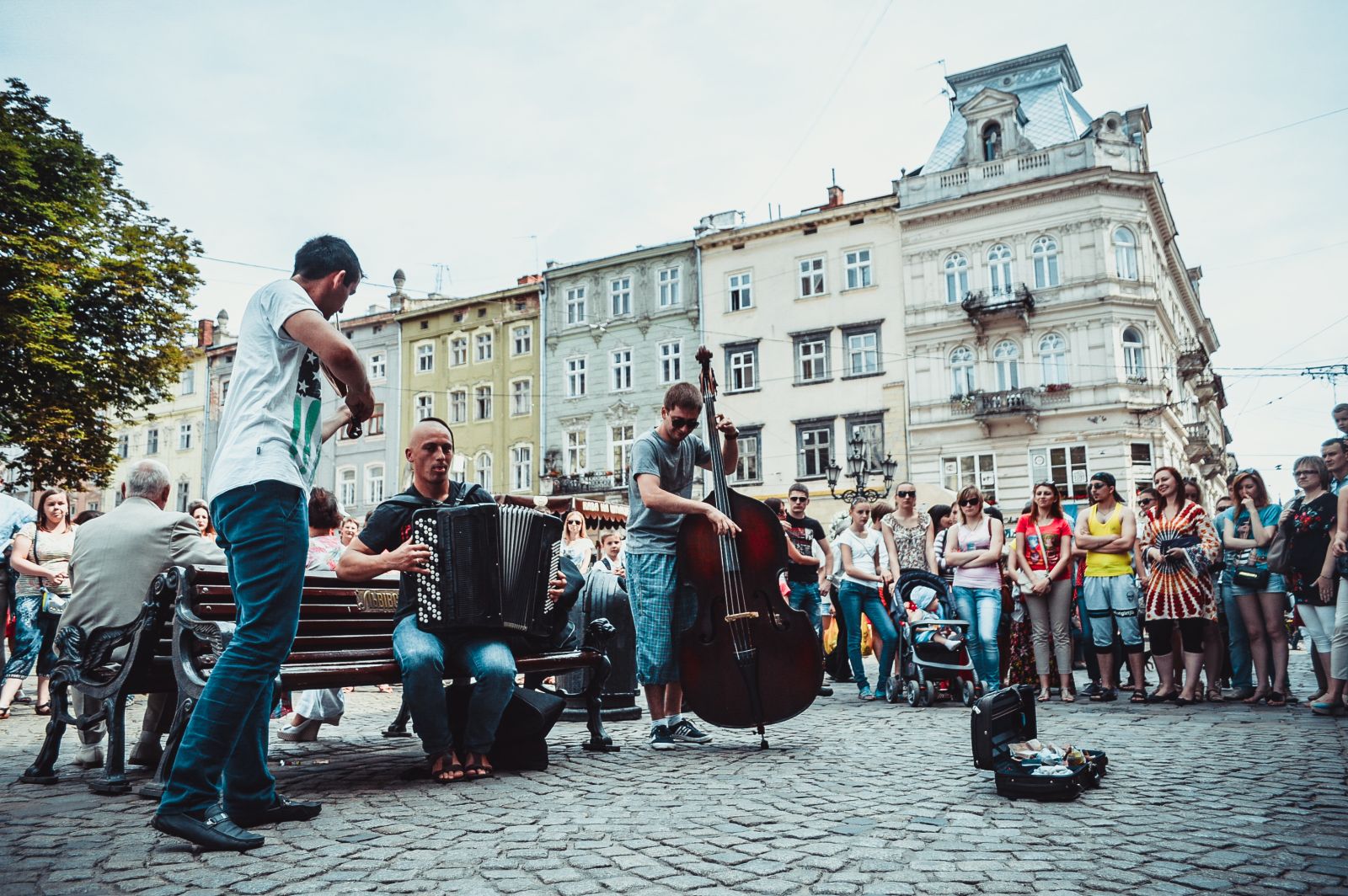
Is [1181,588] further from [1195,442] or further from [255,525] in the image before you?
[1195,442]

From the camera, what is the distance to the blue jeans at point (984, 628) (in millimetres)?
8648

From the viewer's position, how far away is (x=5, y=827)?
3998mm

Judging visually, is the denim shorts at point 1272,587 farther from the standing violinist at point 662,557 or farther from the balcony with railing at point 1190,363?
the balcony with railing at point 1190,363

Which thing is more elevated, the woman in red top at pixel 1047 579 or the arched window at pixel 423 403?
the arched window at pixel 423 403

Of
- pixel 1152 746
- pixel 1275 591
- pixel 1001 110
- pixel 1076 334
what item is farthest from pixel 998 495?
pixel 1152 746

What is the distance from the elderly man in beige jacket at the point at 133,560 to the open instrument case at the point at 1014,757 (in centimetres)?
415

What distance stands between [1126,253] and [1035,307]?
332 centimetres

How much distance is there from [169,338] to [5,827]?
2350 cm

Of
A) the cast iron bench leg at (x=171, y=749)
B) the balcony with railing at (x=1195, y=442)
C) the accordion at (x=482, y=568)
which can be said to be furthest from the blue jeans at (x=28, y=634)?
the balcony with railing at (x=1195, y=442)

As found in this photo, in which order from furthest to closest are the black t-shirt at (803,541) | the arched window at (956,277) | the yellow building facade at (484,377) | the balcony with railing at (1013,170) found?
the yellow building facade at (484,377) < the arched window at (956,277) < the balcony with railing at (1013,170) < the black t-shirt at (803,541)

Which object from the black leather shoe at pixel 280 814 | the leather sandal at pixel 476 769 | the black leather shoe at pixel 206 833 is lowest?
the leather sandal at pixel 476 769

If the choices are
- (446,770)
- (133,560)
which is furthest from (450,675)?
(133,560)

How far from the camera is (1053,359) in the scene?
32188mm

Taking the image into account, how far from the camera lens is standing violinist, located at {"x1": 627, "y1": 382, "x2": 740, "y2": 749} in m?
6.07
